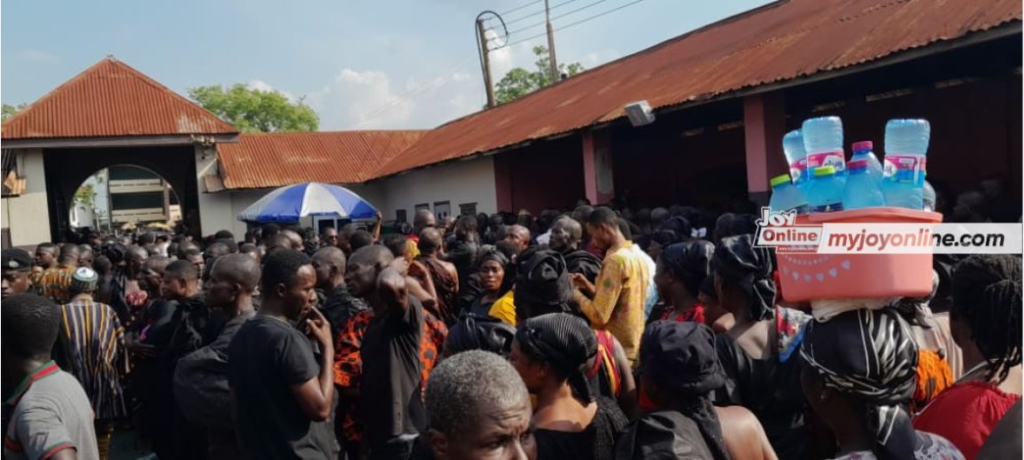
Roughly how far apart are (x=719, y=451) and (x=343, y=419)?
7.38 ft

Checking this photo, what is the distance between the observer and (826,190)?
7.34 feet

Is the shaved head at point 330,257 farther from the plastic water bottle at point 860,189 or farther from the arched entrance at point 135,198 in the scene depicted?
the arched entrance at point 135,198

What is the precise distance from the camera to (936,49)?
6879 millimetres

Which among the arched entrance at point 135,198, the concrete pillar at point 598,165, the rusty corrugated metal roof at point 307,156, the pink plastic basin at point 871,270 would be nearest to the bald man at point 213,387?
the pink plastic basin at point 871,270

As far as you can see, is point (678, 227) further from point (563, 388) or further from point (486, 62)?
point (486, 62)

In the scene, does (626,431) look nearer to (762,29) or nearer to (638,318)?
(638,318)

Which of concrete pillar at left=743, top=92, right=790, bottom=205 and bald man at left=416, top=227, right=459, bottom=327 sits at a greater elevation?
concrete pillar at left=743, top=92, right=790, bottom=205

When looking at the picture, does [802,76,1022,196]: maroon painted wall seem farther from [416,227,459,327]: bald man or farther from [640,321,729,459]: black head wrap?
[640,321,729,459]: black head wrap

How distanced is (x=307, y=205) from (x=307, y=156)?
13.0 meters

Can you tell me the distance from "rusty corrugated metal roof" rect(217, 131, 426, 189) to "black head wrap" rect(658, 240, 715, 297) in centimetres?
1950

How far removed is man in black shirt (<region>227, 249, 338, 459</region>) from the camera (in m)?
2.91

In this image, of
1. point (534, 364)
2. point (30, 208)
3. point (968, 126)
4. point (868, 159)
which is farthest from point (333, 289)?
point (30, 208)

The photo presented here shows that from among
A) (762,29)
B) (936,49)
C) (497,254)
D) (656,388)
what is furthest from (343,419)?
(762,29)

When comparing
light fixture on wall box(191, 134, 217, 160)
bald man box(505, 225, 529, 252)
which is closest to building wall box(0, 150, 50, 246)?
light fixture on wall box(191, 134, 217, 160)
